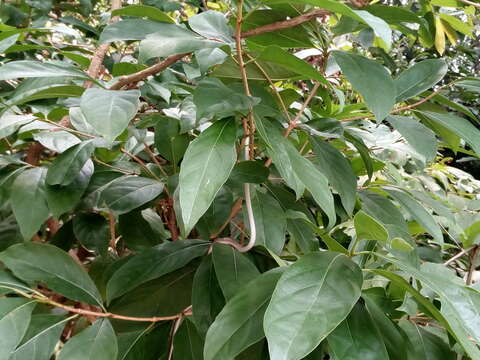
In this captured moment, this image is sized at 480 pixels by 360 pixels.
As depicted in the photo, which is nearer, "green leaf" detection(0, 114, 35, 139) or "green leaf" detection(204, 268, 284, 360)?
"green leaf" detection(204, 268, 284, 360)

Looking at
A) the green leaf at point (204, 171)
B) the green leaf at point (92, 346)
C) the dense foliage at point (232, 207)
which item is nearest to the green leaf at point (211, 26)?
the dense foliage at point (232, 207)

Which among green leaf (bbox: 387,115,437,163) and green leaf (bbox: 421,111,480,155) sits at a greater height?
green leaf (bbox: 421,111,480,155)

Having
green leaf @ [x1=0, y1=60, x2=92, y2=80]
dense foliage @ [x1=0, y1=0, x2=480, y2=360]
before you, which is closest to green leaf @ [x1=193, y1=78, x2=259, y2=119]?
dense foliage @ [x1=0, y1=0, x2=480, y2=360]

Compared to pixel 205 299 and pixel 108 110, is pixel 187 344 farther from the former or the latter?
pixel 108 110

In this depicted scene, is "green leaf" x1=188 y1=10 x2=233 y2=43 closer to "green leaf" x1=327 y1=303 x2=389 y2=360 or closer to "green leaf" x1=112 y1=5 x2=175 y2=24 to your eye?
"green leaf" x1=112 y1=5 x2=175 y2=24

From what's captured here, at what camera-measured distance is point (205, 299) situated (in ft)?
1.63

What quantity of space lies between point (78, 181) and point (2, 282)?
0.17 metres

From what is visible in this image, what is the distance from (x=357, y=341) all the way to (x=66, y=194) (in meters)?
0.39

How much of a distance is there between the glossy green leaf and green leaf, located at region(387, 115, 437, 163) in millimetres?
386

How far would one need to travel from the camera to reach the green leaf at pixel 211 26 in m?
0.45

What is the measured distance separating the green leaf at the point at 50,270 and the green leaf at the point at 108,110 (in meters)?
0.18

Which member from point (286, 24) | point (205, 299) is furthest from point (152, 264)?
point (286, 24)

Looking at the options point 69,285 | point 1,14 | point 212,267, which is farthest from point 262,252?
point 1,14

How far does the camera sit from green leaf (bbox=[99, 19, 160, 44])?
1.49ft
